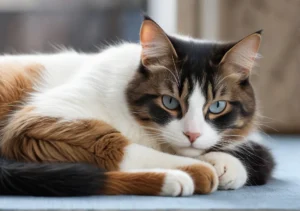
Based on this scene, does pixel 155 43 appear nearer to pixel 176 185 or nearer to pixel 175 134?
pixel 175 134

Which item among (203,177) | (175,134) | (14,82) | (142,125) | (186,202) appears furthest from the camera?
(14,82)

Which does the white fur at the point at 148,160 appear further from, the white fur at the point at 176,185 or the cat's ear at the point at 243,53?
the cat's ear at the point at 243,53

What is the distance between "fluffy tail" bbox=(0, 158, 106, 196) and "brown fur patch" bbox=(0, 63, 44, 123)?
14.2 inches

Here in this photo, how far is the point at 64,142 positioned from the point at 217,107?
442 millimetres

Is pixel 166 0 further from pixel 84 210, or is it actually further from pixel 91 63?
pixel 84 210

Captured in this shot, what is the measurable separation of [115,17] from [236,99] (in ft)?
5.22

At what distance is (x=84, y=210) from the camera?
3.78 ft

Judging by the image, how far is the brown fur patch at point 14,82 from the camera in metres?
1.65

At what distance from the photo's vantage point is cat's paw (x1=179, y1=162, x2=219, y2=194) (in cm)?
137

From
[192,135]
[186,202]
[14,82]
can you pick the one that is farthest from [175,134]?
[14,82]

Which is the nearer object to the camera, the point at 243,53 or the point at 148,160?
the point at 148,160

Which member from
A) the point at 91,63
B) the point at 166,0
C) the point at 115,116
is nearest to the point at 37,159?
the point at 115,116

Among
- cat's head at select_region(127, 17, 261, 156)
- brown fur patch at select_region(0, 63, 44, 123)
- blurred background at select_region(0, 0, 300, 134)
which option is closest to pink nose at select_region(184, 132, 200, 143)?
cat's head at select_region(127, 17, 261, 156)

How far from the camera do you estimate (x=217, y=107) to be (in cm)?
152
